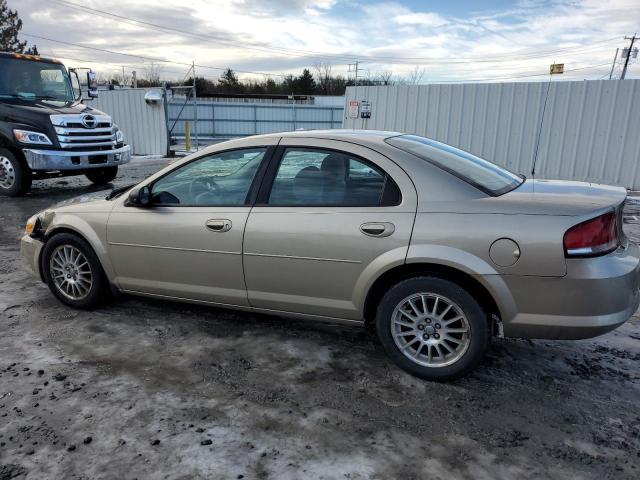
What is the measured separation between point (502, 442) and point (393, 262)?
3.78ft

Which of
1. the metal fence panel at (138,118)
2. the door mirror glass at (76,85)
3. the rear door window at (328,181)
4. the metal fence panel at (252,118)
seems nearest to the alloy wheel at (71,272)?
the rear door window at (328,181)

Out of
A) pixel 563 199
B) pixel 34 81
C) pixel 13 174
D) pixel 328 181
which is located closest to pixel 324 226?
pixel 328 181

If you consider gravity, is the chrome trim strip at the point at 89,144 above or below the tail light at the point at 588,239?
above

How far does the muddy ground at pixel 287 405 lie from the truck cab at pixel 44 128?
6.61 metres

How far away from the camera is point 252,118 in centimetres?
2306

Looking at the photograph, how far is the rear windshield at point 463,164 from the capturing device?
10.9 ft

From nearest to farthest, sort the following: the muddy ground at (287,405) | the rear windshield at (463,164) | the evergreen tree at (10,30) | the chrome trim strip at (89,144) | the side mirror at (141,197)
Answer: the muddy ground at (287,405), the rear windshield at (463,164), the side mirror at (141,197), the chrome trim strip at (89,144), the evergreen tree at (10,30)

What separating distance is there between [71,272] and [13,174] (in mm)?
6952

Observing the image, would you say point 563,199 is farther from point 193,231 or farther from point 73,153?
point 73,153

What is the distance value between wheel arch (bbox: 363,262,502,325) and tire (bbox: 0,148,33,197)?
925 centimetres

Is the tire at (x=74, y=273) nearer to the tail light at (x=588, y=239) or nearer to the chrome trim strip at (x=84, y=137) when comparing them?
the tail light at (x=588, y=239)

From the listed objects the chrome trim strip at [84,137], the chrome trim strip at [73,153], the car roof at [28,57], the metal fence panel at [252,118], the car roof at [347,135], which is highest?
the car roof at [28,57]

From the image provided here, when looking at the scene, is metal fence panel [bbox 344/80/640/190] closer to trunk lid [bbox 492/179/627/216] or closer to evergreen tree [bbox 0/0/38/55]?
trunk lid [bbox 492/179/627/216]

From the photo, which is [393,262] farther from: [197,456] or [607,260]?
[197,456]
